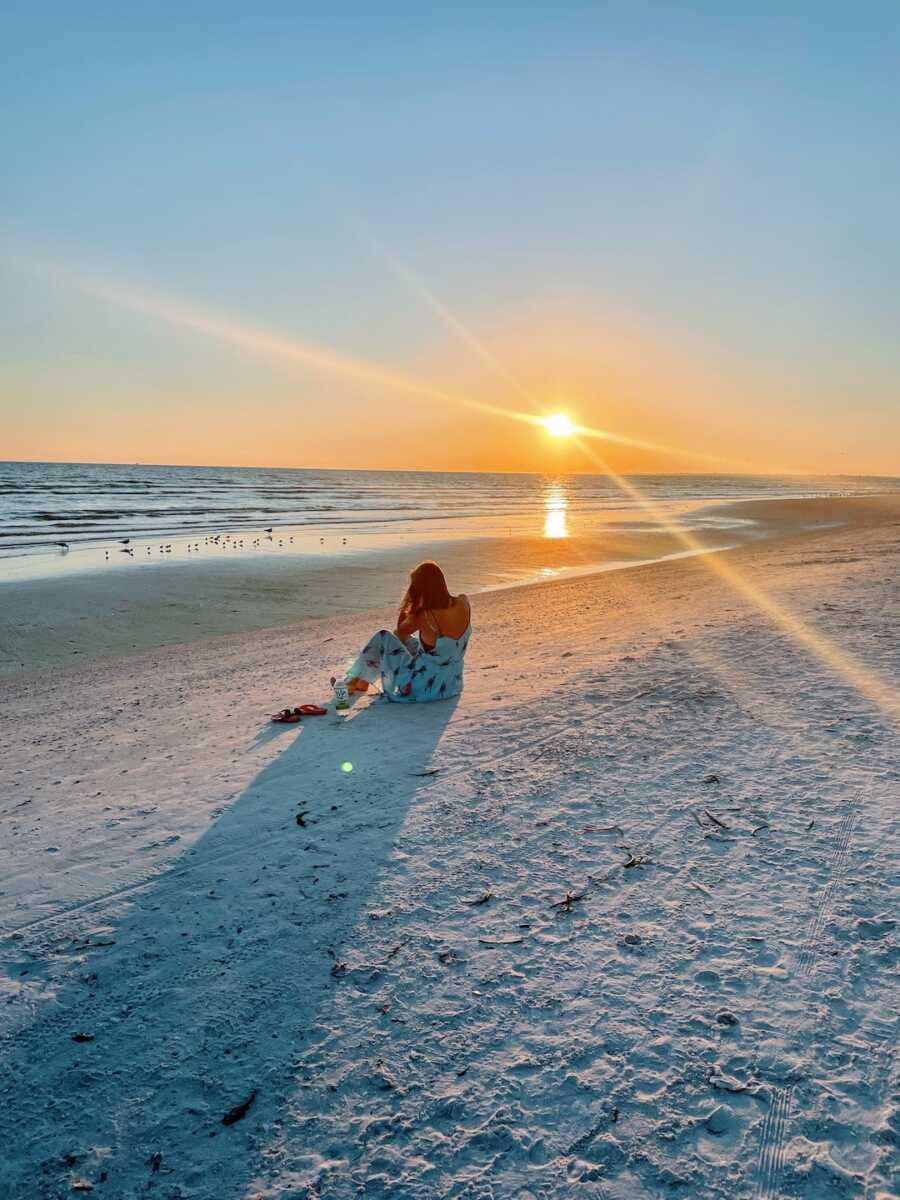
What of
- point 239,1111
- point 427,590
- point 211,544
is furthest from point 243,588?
point 239,1111

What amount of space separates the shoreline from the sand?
21.5 ft

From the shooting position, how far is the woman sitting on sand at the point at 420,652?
676 cm

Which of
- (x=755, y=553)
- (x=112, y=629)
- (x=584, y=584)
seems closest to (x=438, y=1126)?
(x=112, y=629)

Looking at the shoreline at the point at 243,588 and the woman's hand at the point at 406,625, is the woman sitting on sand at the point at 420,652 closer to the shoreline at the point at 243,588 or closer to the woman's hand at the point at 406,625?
the woman's hand at the point at 406,625

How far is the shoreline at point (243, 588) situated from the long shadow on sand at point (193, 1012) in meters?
7.97

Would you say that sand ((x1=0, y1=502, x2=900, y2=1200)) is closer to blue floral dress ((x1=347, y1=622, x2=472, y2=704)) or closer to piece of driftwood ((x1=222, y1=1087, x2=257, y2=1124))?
piece of driftwood ((x1=222, y1=1087, x2=257, y2=1124))

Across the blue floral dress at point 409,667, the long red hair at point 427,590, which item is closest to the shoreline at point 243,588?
the blue floral dress at point 409,667

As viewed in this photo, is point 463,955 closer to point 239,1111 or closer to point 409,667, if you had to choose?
point 239,1111

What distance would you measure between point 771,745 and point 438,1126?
12.5 feet

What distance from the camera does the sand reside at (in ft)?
7.44

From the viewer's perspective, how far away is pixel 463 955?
123 inches

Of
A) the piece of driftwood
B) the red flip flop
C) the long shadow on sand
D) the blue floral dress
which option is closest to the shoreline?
the red flip flop

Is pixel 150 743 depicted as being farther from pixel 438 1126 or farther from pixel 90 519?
pixel 90 519

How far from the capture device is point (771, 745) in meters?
5.23
